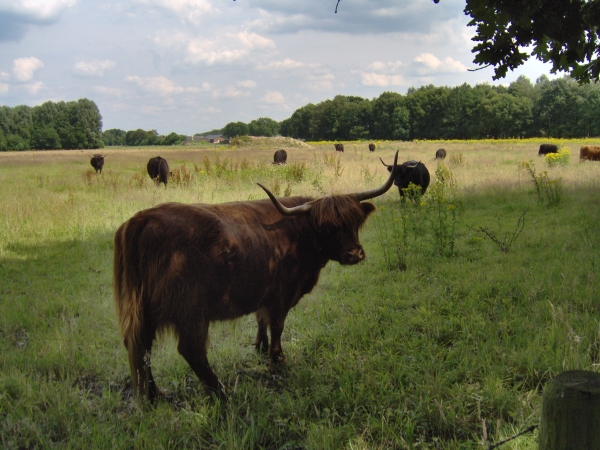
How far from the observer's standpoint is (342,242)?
4.12 m

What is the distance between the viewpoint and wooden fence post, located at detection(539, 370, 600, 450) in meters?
1.63

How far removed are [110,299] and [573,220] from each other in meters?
8.26

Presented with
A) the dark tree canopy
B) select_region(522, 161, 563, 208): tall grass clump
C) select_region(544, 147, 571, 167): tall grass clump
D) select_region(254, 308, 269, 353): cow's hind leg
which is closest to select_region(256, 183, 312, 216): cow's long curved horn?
select_region(254, 308, 269, 353): cow's hind leg

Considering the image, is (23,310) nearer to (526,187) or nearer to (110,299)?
(110,299)

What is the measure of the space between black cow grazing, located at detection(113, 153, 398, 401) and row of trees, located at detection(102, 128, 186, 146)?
240ft

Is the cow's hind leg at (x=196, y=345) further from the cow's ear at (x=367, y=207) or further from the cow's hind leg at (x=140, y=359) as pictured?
the cow's ear at (x=367, y=207)

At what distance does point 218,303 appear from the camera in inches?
138

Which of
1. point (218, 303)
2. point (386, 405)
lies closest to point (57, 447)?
point (218, 303)

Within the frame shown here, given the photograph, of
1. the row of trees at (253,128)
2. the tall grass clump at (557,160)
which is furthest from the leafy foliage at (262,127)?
the tall grass clump at (557,160)

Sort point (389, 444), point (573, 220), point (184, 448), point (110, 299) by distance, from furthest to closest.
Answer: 1. point (573, 220)
2. point (110, 299)
3. point (389, 444)
4. point (184, 448)

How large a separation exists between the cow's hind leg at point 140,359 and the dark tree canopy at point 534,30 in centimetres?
297

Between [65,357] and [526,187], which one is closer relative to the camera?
[65,357]

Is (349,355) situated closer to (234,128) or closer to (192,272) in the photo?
(192,272)

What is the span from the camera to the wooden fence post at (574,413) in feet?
5.35
